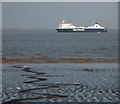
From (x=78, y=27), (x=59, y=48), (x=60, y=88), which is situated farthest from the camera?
(x=78, y=27)

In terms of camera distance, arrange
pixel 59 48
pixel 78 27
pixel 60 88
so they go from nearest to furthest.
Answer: pixel 60 88 < pixel 59 48 < pixel 78 27

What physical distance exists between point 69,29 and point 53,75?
150 meters

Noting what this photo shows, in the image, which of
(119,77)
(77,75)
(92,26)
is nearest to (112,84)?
(119,77)

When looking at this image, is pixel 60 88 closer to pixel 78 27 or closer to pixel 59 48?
pixel 59 48

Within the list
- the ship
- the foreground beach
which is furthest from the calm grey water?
the ship

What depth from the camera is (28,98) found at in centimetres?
1599

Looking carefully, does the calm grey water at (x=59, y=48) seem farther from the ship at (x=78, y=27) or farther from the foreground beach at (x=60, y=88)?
the ship at (x=78, y=27)

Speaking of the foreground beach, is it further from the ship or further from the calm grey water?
the ship

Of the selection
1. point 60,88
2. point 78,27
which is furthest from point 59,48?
point 78,27

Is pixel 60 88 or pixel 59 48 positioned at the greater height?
pixel 60 88

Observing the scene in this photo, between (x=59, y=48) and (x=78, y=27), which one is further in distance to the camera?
(x=78, y=27)

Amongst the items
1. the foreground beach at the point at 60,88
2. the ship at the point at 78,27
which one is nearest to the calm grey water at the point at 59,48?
the foreground beach at the point at 60,88

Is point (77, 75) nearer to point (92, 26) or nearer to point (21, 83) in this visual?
point (21, 83)

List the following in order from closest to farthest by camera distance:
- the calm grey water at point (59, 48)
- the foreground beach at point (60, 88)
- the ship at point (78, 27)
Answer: the foreground beach at point (60, 88) → the calm grey water at point (59, 48) → the ship at point (78, 27)
